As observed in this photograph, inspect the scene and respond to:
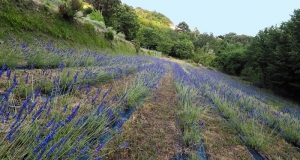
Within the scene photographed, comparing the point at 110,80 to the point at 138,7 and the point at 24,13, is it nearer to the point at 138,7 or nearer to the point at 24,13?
the point at 24,13

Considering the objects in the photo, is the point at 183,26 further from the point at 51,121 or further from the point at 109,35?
the point at 51,121

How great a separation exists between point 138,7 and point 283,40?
7794 cm

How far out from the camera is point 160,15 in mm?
83625

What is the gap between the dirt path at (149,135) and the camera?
1.60 meters

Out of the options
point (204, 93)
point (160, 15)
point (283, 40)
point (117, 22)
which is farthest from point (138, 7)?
point (204, 93)

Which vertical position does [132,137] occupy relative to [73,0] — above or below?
below

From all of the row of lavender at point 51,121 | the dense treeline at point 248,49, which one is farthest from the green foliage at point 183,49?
the row of lavender at point 51,121

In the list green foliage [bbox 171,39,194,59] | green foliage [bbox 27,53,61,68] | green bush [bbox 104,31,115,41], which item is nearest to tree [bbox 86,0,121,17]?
green foliage [bbox 171,39,194,59]

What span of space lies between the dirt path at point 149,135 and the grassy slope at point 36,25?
401 centimetres

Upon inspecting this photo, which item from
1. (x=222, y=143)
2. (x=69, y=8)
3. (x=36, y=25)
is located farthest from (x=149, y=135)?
(x=69, y=8)

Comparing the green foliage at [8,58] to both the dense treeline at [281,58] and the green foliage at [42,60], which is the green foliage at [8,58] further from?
the dense treeline at [281,58]

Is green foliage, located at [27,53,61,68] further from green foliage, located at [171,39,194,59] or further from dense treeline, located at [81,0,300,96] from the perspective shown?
green foliage, located at [171,39,194,59]

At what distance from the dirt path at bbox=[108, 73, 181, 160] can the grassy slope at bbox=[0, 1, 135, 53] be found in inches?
158

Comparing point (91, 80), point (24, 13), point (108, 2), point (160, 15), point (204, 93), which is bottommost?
point (204, 93)
